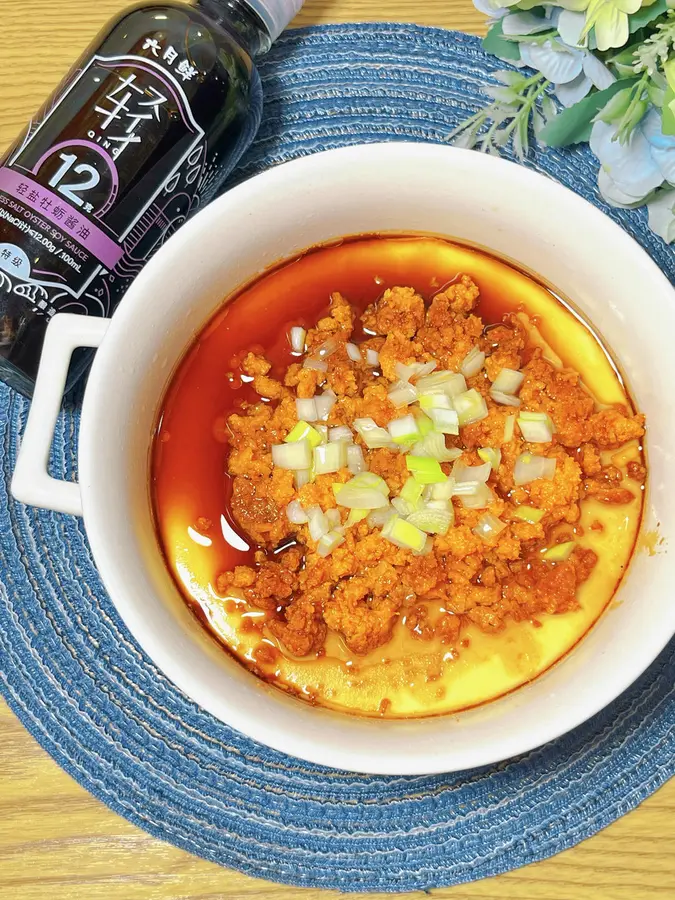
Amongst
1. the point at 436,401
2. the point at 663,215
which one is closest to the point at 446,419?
the point at 436,401

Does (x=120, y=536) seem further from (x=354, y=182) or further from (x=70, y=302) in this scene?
(x=354, y=182)

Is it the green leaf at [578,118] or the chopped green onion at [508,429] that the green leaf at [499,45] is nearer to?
the green leaf at [578,118]

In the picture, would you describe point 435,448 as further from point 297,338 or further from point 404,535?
point 297,338

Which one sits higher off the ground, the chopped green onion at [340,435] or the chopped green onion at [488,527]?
the chopped green onion at [340,435]

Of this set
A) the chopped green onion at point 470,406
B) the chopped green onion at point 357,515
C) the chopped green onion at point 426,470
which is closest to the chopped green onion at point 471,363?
the chopped green onion at point 470,406

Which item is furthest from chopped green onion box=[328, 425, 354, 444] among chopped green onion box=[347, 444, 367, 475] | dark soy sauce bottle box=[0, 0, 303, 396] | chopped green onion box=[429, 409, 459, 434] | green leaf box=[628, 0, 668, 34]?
green leaf box=[628, 0, 668, 34]

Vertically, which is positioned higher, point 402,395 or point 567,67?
point 567,67
